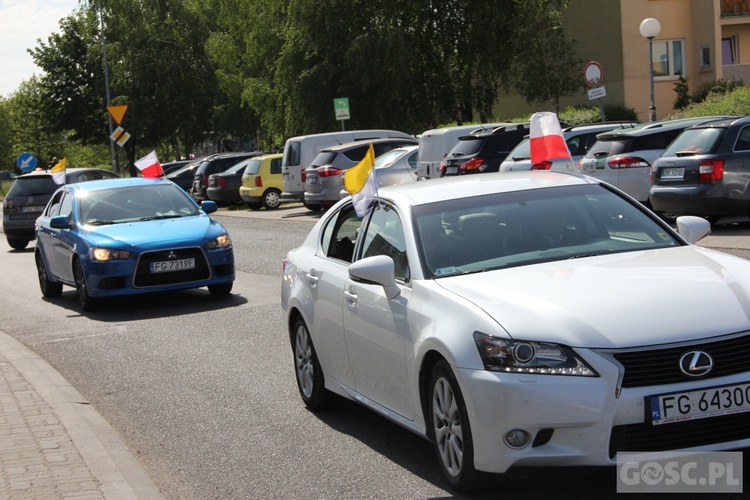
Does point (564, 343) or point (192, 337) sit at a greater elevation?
point (564, 343)

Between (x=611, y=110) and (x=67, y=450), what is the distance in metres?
39.4

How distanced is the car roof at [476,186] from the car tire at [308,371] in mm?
1168

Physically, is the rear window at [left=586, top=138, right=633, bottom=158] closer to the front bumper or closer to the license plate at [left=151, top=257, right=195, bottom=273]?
the license plate at [left=151, top=257, right=195, bottom=273]

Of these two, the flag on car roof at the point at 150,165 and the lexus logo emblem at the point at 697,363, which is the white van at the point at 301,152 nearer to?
the flag on car roof at the point at 150,165

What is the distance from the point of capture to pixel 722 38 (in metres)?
50.4

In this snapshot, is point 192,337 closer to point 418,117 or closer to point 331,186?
point 331,186

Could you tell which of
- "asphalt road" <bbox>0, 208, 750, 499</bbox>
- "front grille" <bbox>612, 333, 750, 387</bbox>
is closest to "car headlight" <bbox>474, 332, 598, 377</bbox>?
"front grille" <bbox>612, 333, 750, 387</bbox>

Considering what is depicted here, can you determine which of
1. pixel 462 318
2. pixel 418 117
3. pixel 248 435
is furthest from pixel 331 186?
pixel 462 318

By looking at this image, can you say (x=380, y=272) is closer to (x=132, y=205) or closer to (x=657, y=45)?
(x=132, y=205)

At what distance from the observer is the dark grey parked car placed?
56.6 ft

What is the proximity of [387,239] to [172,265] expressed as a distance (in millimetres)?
7884

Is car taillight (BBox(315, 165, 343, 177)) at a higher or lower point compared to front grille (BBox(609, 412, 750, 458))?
lower

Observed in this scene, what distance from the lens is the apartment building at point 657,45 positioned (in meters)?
46.3

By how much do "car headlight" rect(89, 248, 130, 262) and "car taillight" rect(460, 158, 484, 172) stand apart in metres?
11.4
